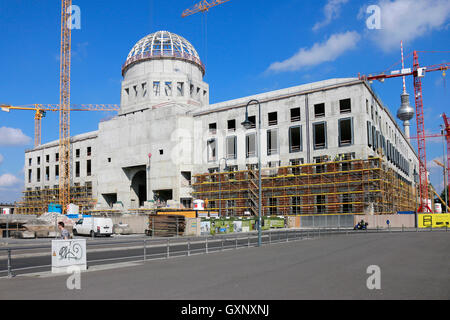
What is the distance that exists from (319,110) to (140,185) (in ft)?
127

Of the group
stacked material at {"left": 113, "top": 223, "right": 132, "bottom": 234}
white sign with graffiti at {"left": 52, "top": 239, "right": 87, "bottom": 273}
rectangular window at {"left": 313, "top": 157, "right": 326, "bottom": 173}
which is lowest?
stacked material at {"left": 113, "top": 223, "right": 132, "bottom": 234}

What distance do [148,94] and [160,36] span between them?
45.5 feet

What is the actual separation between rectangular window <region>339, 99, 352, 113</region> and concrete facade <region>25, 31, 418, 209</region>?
141 mm

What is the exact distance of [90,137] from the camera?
92.5m

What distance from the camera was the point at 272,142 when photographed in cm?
6756

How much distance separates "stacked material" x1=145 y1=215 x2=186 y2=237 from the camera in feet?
139

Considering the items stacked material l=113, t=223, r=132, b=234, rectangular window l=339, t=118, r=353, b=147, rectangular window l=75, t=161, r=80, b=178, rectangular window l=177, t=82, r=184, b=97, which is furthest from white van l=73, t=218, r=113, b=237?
rectangular window l=75, t=161, r=80, b=178

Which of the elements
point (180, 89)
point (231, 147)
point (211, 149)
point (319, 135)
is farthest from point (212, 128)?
point (319, 135)

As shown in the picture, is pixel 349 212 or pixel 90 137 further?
pixel 90 137

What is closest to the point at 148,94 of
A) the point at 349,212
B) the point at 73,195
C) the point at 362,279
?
the point at 73,195

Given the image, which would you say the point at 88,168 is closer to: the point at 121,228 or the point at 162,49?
the point at 162,49

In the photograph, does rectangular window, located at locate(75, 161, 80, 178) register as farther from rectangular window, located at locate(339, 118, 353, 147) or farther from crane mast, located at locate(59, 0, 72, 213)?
rectangular window, located at locate(339, 118, 353, 147)

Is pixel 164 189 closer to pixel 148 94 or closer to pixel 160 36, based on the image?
pixel 148 94

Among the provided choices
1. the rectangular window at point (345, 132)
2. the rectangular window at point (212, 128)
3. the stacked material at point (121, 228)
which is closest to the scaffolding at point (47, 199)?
the rectangular window at point (212, 128)
